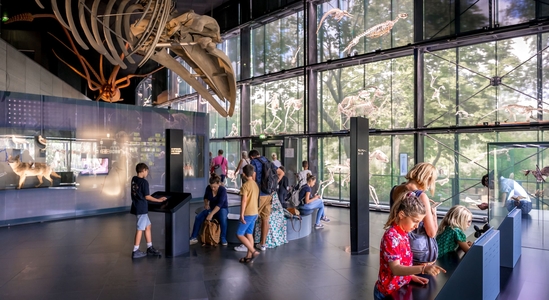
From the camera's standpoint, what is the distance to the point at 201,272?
17.0ft

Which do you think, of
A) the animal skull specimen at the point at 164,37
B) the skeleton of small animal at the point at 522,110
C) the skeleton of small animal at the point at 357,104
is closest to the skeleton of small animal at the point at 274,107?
the skeleton of small animal at the point at 357,104

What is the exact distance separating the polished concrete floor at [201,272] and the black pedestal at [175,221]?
0.20 m

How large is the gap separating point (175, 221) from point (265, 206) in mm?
1413

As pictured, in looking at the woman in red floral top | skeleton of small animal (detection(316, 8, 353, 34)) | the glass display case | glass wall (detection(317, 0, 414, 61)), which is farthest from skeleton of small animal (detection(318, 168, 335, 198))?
the woman in red floral top

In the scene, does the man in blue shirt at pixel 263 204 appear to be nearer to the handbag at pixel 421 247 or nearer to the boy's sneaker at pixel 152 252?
the boy's sneaker at pixel 152 252

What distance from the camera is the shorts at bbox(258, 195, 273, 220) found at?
615 cm

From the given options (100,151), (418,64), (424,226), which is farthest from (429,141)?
(100,151)

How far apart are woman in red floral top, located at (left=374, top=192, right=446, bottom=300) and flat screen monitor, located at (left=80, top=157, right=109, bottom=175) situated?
30.7 feet

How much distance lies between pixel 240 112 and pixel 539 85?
9.96m

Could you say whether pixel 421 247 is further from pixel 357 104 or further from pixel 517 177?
pixel 357 104

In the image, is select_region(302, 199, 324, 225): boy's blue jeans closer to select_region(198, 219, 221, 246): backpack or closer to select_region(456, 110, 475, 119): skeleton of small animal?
select_region(198, 219, 221, 246): backpack

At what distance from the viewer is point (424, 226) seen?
9.98ft

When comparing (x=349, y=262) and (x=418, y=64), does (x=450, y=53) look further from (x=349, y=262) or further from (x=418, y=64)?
(x=349, y=262)

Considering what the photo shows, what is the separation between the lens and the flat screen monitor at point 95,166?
1003 centimetres
